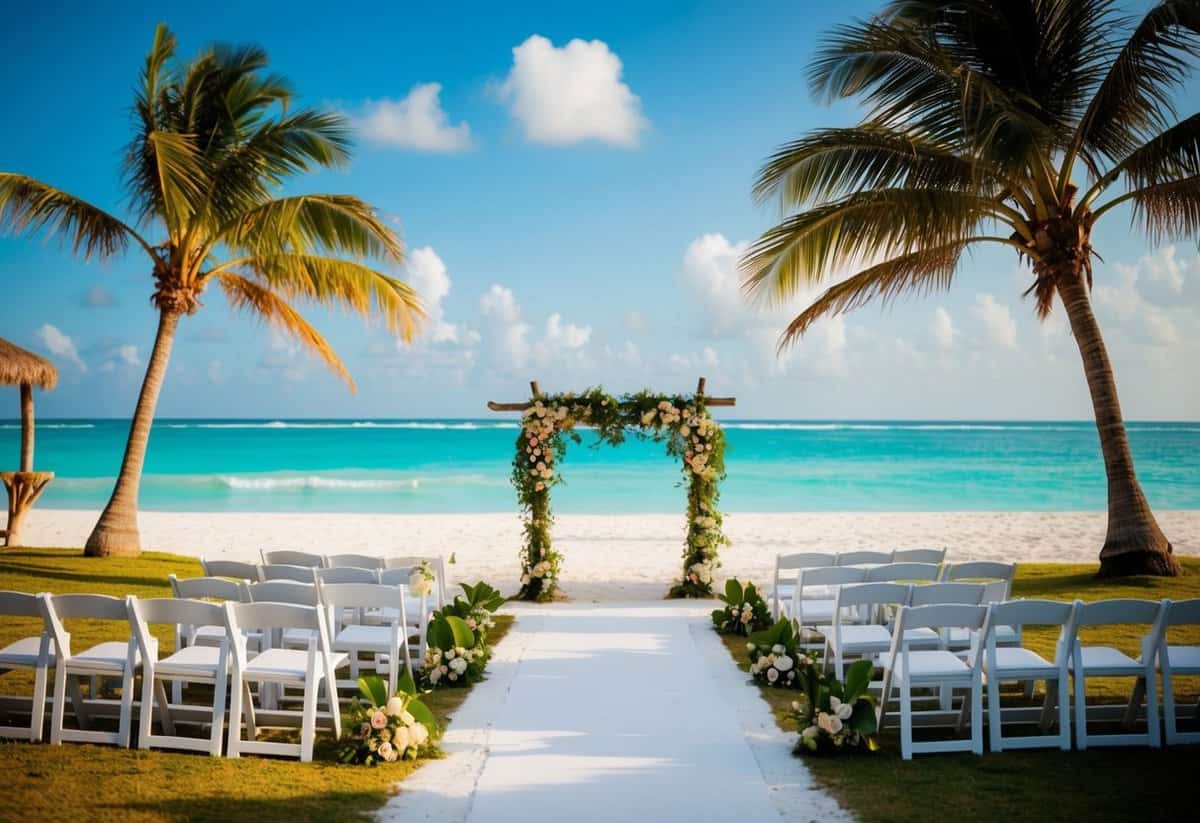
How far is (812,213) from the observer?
9.83 metres

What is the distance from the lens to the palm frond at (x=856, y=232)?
29.3 feet

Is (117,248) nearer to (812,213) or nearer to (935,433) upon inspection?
(812,213)

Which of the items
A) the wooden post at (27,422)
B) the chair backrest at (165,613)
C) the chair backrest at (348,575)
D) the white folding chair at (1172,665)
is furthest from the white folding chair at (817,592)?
the wooden post at (27,422)

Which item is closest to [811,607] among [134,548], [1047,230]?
[1047,230]

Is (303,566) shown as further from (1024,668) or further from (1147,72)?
(1147,72)

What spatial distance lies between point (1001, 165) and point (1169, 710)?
19.3ft

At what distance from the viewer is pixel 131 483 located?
11641 millimetres

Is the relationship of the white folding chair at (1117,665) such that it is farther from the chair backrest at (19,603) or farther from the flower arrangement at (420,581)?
the chair backrest at (19,603)

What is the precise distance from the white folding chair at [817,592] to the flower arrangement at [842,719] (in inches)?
70.1

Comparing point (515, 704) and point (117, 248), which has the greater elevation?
point (117, 248)

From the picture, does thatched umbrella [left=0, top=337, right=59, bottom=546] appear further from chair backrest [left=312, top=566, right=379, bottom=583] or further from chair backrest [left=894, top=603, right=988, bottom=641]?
chair backrest [left=894, top=603, right=988, bottom=641]

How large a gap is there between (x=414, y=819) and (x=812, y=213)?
326 inches

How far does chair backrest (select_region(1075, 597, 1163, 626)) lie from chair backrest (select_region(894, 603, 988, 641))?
0.50m

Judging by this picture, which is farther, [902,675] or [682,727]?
[682,727]
